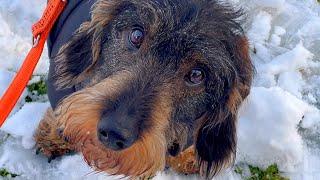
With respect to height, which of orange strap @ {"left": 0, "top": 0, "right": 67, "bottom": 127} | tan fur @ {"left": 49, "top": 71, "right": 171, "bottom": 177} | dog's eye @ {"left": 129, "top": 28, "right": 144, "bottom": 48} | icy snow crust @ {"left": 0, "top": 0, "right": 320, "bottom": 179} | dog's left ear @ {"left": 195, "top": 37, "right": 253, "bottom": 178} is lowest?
icy snow crust @ {"left": 0, "top": 0, "right": 320, "bottom": 179}

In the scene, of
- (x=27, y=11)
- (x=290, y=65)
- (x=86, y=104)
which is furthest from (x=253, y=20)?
(x=86, y=104)

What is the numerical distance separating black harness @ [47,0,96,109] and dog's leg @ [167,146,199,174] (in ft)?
2.88

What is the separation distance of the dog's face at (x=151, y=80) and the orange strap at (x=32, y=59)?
0.80 feet

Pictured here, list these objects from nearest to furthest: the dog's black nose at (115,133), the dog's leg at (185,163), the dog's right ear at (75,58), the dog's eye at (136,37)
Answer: the dog's black nose at (115,133) < the dog's eye at (136,37) < the dog's right ear at (75,58) < the dog's leg at (185,163)

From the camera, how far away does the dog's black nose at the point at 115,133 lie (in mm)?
2645

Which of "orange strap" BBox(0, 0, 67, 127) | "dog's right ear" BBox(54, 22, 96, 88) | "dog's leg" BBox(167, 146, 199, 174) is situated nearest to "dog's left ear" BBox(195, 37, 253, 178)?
"dog's leg" BBox(167, 146, 199, 174)

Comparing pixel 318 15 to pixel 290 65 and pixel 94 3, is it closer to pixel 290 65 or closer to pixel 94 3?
pixel 290 65

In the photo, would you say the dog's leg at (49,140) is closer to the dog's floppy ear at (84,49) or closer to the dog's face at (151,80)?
the dog's floppy ear at (84,49)

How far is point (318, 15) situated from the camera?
5.25 meters

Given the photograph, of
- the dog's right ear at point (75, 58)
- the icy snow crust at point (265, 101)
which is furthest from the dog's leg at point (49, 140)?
the dog's right ear at point (75, 58)

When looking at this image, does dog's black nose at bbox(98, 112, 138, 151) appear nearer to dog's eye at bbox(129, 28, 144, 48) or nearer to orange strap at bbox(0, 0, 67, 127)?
dog's eye at bbox(129, 28, 144, 48)

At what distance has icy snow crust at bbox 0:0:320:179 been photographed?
13.4ft

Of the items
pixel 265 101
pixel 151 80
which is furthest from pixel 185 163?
pixel 151 80

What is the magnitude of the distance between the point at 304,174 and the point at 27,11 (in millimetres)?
2403
